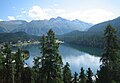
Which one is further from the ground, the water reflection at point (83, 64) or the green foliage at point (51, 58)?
the green foliage at point (51, 58)

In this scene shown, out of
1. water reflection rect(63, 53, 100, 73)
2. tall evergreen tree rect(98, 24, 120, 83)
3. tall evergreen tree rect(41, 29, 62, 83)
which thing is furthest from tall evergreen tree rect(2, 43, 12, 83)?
water reflection rect(63, 53, 100, 73)

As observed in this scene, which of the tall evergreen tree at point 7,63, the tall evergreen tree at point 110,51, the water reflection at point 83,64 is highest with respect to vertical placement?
the tall evergreen tree at point 110,51

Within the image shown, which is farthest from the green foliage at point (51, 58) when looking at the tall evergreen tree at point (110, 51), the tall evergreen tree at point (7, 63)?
the tall evergreen tree at point (7, 63)

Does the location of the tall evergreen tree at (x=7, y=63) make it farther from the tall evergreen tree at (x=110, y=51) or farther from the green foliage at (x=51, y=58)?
the tall evergreen tree at (x=110, y=51)

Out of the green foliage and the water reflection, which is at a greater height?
the green foliage

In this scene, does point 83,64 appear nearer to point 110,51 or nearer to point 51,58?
point 110,51

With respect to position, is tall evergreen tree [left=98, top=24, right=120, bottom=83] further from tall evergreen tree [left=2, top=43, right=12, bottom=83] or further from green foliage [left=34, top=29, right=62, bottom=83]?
tall evergreen tree [left=2, top=43, right=12, bottom=83]

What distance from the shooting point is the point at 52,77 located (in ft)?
88.8

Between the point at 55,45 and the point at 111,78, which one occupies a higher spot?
the point at 55,45

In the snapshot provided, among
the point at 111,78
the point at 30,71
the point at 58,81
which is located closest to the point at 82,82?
the point at 30,71

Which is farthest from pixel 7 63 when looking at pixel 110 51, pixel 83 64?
pixel 83 64

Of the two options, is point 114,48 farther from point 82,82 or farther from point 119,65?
point 82,82

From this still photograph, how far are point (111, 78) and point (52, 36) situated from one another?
11.0 metres

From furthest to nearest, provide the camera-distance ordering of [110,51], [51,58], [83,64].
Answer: [83,64]
[110,51]
[51,58]
